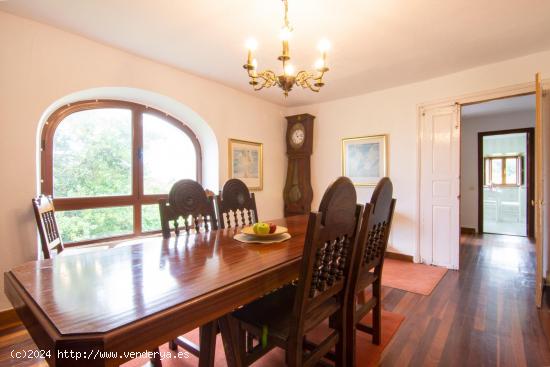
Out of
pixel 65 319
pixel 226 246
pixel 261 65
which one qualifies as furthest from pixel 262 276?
pixel 261 65

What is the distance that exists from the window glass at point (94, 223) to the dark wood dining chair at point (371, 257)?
2.66m

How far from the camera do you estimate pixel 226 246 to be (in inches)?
58.7

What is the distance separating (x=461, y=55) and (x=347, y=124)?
1.67m

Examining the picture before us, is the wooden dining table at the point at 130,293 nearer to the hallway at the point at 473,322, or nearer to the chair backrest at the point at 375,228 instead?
the chair backrest at the point at 375,228

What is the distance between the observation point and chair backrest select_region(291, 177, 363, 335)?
0.96 metres

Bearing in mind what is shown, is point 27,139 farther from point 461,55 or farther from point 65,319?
point 461,55

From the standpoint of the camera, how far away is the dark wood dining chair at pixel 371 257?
135 cm

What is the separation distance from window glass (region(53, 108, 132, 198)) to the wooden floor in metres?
1.32

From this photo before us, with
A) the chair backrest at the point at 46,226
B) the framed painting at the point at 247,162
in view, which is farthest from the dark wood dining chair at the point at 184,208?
the framed painting at the point at 247,162

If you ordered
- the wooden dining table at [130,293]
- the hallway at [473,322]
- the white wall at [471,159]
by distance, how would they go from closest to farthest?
1. the wooden dining table at [130,293]
2. the hallway at [473,322]
3. the white wall at [471,159]

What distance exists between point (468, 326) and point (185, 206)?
234cm

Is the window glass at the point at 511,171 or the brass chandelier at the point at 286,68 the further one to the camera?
the window glass at the point at 511,171

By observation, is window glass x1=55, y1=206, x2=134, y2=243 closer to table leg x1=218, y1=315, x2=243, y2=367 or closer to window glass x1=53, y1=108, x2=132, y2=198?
window glass x1=53, y1=108, x2=132, y2=198

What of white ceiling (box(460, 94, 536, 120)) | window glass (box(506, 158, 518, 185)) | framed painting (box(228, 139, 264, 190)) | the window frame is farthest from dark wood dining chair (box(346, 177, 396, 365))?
window glass (box(506, 158, 518, 185))
